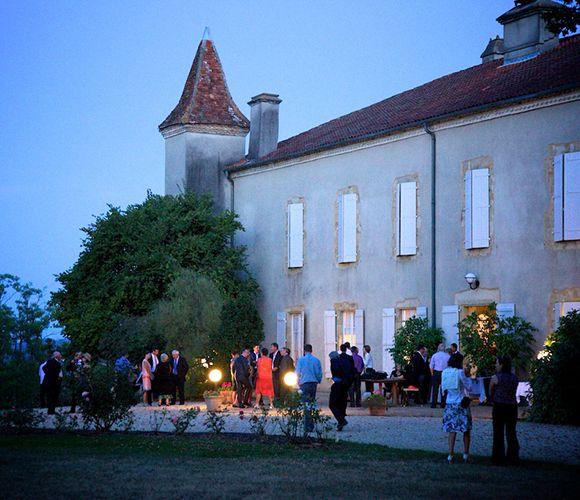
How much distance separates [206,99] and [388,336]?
12.9 meters

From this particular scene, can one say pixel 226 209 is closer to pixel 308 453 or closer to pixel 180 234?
pixel 180 234

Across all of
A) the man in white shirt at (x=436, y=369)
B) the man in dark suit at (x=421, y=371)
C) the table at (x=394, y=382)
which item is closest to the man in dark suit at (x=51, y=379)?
the table at (x=394, y=382)

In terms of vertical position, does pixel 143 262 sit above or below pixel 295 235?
below

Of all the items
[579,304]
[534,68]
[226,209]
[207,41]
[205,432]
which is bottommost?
[205,432]

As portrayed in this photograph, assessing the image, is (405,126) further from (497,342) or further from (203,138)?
(203,138)

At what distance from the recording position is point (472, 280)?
1099 inches

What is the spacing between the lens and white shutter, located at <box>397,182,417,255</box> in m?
30.5

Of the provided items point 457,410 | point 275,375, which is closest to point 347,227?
point 275,375

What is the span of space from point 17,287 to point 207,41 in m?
47.9

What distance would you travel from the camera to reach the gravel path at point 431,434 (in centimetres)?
1716

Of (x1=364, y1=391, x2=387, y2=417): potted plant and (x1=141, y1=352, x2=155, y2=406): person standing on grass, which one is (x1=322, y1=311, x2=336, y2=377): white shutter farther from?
(x1=364, y1=391, x2=387, y2=417): potted plant

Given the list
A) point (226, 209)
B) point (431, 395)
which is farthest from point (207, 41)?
point (431, 395)

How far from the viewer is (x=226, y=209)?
37.8 metres

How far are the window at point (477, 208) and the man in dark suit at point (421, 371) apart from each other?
9.41 ft
